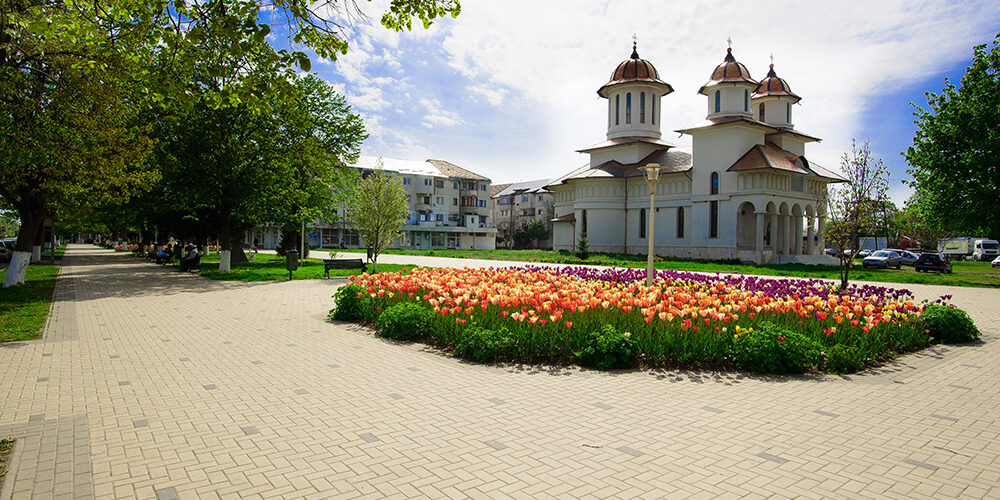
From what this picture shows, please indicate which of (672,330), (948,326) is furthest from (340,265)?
(948,326)

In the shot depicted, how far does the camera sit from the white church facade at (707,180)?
136ft

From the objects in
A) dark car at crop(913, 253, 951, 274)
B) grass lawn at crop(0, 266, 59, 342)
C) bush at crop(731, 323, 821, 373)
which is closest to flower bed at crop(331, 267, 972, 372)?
bush at crop(731, 323, 821, 373)

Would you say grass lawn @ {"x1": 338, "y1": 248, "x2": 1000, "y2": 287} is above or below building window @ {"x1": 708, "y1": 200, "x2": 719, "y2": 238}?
below

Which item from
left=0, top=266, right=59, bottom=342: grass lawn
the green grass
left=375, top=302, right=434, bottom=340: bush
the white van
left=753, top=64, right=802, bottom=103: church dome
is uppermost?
left=753, top=64, right=802, bottom=103: church dome

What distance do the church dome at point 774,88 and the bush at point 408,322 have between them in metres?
48.2

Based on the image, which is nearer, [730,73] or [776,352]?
[776,352]

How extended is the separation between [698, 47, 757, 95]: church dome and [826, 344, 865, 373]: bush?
140 feet

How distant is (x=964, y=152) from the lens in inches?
1177

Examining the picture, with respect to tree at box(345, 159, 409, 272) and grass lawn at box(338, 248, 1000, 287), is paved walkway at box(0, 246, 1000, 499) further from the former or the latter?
grass lawn at box(338, 248, 1000, 287)

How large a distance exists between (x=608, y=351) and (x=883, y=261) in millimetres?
39662

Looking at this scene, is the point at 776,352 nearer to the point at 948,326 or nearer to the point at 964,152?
the point at 948,326

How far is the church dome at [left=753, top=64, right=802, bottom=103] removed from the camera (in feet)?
160

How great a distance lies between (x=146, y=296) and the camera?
1576 centimetres

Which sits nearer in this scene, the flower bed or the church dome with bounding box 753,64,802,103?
the flower bed
